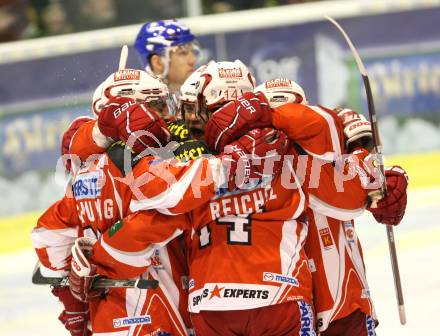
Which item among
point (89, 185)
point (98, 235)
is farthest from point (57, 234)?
point (89, 185)

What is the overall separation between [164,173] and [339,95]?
5265mm

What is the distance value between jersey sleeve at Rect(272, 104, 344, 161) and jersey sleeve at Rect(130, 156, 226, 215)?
251 millimetres

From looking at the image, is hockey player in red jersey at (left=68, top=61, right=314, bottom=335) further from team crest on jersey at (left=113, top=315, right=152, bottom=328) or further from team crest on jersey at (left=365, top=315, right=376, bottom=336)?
team crest on jersey at (left=365, top=315, right=376, bottom=336)

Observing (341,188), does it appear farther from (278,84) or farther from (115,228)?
(115,228)

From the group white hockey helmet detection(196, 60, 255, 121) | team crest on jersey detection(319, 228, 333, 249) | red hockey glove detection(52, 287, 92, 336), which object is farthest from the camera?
red hockey glove detection(52, 287, 92, 336)

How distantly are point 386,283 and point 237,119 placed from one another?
2.88 metres

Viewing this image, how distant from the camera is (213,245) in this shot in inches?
132

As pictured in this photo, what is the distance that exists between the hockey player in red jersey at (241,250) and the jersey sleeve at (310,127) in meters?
0.06

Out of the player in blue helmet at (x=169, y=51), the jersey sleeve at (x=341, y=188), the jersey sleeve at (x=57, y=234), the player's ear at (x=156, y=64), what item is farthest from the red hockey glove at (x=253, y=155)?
the player's ear at (x=156, y=64)

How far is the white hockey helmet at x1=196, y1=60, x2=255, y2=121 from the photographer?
3.44 meters

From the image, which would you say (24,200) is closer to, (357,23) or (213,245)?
(357,23)

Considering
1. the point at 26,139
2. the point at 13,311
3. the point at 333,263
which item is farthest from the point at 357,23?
the point at 333,263

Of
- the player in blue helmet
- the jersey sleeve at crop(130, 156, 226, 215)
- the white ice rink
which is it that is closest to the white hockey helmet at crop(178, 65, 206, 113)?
the jersey sleeve at crop(130, 156, 226, 215)

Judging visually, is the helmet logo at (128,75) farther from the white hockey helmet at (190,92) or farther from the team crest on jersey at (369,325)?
the team crest on jersey at (369,325)
